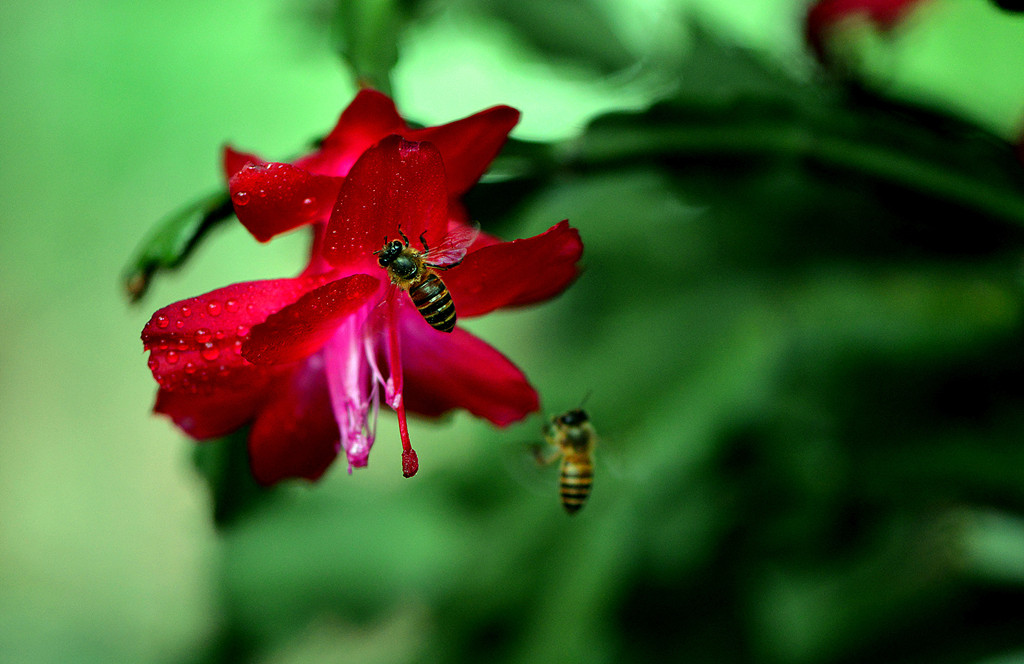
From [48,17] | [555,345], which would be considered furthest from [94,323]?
[555,345]

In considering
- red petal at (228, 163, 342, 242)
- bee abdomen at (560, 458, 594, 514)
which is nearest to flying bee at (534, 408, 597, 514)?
bee abdomen at (560, 458, 594, 514)

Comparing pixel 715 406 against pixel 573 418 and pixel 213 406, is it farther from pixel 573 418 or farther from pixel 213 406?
pixel 213 406

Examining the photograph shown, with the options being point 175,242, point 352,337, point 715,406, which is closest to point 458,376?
point 352,337

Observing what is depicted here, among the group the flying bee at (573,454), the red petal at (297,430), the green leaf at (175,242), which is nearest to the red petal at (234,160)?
the green leaf at (175,242)

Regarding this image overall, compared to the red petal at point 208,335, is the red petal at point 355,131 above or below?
above

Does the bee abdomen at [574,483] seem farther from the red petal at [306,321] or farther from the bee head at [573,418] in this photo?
the red petal at [306,321]
